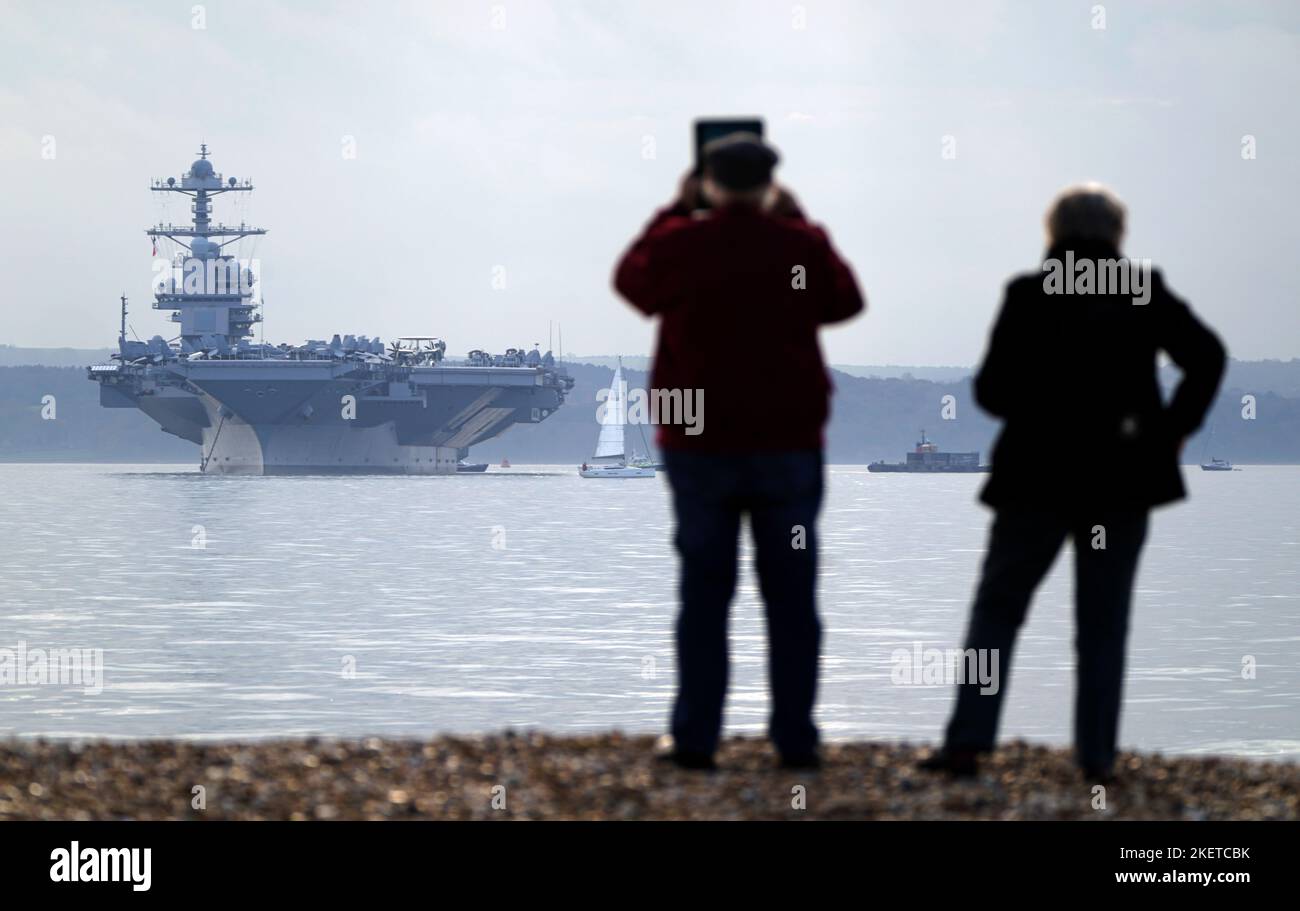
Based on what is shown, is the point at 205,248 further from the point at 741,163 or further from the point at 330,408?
the point at 741,163

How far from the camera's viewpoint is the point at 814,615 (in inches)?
245

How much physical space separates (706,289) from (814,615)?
1127mm

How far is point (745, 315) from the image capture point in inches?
243

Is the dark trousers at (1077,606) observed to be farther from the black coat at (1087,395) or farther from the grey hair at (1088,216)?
the grey hair at (1088,216)

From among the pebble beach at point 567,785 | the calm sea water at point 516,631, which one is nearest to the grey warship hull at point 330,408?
the calm sea water at point 516,631

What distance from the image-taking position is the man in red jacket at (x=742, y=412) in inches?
241

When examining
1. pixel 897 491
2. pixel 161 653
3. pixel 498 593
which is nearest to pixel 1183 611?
pixel 498 593

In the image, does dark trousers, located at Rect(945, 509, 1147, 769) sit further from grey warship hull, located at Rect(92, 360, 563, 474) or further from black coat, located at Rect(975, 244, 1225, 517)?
grey warship hull, located at Rect(92, 360, 563, 474)

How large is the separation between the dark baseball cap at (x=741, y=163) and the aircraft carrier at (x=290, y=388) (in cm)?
12652

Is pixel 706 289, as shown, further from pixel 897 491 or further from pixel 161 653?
pixel 897 491

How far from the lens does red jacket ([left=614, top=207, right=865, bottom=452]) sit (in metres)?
6.12

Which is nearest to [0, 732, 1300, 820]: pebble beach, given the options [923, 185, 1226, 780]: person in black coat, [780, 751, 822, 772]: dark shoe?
[780, 751, 822, 772]: dark shoe

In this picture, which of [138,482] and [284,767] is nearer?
[284,767]

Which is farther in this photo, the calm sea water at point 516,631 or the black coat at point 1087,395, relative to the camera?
the calm sea water at point 516,631
